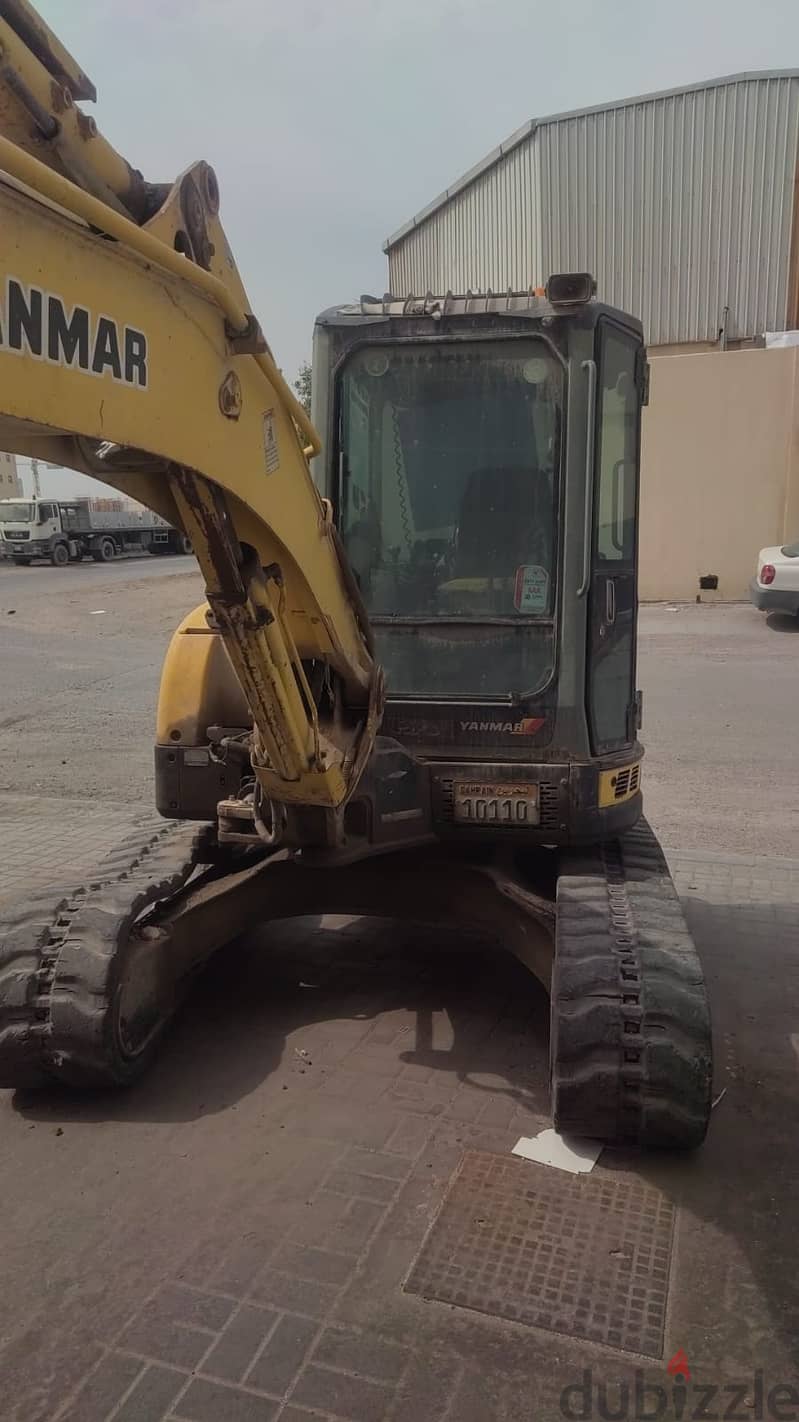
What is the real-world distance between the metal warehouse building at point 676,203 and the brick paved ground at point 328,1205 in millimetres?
19595

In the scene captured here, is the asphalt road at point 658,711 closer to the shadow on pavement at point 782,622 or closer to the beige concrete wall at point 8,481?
the shadow on pavement at point 782,622

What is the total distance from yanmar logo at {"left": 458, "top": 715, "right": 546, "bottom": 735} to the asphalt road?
3.37m

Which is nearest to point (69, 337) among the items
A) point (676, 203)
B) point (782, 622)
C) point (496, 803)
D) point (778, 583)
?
point (496, 803)

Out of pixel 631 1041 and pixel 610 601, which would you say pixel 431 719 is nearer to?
pixel 610 601

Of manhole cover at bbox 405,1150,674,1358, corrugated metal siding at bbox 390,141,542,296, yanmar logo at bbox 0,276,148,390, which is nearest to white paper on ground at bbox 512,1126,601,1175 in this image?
manhole cover at bbox 405,1150,674,1358

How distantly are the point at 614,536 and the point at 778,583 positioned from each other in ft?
43.6

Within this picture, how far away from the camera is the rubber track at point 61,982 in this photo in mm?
3738

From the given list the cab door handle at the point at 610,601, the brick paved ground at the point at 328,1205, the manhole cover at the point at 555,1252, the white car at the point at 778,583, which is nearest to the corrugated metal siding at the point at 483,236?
the white car at the point at 778,583

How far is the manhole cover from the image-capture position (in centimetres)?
285

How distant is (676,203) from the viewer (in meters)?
21.6

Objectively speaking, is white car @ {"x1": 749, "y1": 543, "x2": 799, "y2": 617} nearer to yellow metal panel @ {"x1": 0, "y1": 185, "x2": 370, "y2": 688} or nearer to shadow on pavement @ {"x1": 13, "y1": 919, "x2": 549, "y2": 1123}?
shadow on pavement @ {"x1": 13, "y1": 919, "x2": 549, "y2": 1123}

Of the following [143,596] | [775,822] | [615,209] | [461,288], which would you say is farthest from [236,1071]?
[461,288]

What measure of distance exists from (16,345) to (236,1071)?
3002 mm

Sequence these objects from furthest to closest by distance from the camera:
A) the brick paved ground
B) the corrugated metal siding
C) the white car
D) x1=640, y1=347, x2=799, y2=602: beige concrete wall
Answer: the corrugated metal siding, x1=640, y1=347, x2=799, y2=602: beige concrete wall, the white car, the brick paved ground
